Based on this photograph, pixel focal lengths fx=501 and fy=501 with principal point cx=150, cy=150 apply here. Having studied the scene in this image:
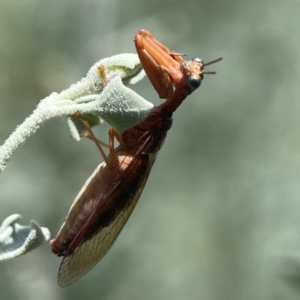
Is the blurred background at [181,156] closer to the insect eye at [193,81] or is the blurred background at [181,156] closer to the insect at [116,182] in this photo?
the insect at [116,182]

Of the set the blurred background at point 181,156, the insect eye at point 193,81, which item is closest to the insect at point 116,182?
the insect eye at point 193,81

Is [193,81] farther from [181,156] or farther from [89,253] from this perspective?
[181,156]

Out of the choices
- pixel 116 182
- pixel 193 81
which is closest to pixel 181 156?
pixel 116 182

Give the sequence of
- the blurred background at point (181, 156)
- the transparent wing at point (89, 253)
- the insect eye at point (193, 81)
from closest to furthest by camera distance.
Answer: the insect eye at point (193, 81) < the transparent wing at point (89, 253) < the blurred background at point (181, 156)

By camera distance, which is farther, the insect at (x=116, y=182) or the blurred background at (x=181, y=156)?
the blurred background at (x=181, y=156)

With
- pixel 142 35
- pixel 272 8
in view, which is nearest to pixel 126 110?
pixel 142 35

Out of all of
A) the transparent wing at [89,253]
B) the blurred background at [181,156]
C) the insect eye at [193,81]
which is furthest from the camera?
the blurred background at [181,156]

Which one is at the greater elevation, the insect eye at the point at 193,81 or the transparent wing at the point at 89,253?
the insect eye at the point at 193,81

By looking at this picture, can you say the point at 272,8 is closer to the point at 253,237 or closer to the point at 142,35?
the point at 253,237
